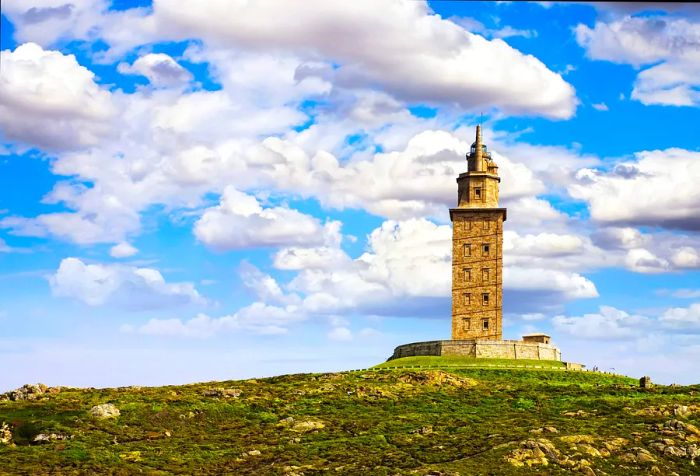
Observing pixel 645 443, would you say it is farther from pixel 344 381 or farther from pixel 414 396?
pixel 344 381

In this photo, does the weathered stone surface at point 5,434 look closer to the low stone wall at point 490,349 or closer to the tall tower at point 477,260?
the low stone wall at point 490,349

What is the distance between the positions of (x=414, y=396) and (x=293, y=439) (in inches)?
721

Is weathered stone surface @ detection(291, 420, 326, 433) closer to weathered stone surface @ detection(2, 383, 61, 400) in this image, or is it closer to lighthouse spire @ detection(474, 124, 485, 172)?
weathered stone surface @ detection(2, 383, 61, 400)

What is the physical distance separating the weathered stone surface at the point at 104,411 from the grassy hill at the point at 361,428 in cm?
18

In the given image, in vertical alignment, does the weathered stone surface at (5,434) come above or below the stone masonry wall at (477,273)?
below

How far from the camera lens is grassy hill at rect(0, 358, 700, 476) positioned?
170 feet

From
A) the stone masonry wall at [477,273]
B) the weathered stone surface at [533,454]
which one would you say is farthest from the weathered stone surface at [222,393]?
the stone masonry wall at [477,273]

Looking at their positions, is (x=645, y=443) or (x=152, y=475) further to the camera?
(x=645, y=443)

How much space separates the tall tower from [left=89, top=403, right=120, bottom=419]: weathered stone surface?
178ft

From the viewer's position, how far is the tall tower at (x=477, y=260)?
110 m

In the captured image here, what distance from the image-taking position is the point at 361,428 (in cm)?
6225

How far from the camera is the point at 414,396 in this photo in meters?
74.7

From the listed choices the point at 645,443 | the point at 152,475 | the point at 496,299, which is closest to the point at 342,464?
the point at 152,475

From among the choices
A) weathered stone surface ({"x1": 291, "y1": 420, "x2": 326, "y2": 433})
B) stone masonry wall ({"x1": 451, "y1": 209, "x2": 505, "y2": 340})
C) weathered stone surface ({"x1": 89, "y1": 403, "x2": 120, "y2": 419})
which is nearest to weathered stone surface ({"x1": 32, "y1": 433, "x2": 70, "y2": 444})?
weathered stone surface ({"x1": 89, "y1": 403, "x2": 120, "y2": 419})
